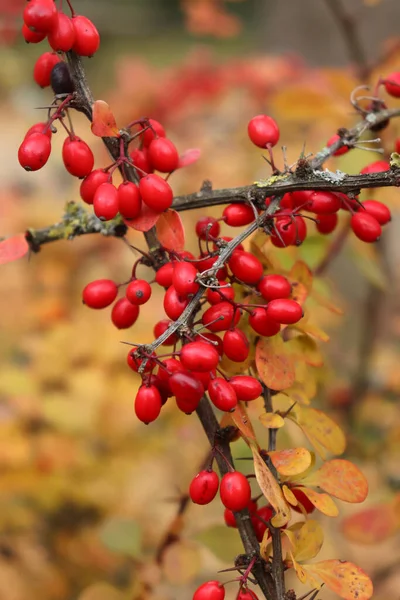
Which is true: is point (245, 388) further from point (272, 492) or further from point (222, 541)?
point (222, 541)

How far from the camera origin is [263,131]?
80cm

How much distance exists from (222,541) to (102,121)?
756 millimetres

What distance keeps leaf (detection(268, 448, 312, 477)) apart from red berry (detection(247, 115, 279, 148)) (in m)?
0.39

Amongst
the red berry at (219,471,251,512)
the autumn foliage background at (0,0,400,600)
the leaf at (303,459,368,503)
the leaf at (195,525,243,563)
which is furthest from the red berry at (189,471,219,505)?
the leaf at (195,525,243,563)

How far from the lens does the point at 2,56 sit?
26.4 feet

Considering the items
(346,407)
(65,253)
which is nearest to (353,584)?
(346,407)

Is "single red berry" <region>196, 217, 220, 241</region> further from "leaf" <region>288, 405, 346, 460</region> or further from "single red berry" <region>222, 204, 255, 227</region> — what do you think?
"leaf" <region>288, 405, 346, 460</region>

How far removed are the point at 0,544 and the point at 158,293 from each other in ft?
4.37

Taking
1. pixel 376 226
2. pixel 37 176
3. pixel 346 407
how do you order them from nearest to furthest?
pixel 376 226 < pixel 346 407 < pixel 37 176

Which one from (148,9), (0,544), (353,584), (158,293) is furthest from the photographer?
(148,9)

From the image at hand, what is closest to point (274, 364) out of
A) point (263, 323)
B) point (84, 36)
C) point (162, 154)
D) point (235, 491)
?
point (263, 323)

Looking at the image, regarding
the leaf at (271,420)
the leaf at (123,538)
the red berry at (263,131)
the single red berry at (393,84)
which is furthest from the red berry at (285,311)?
the leaf at (123,538)

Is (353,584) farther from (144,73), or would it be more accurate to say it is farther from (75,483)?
(144,73)

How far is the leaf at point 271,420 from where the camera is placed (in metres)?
0.71
